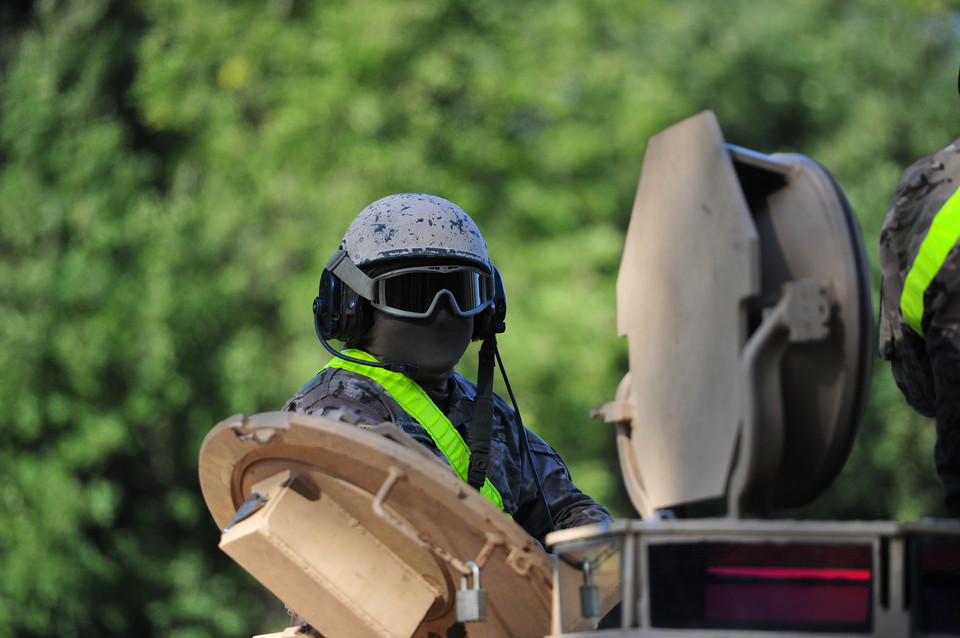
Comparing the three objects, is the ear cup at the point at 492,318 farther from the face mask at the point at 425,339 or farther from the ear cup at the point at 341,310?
the ear cup at the point at 341,310

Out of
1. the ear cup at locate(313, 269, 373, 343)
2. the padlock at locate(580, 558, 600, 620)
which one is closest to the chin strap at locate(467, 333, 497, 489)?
the ear cup at locate(313, 269, 373, 343)

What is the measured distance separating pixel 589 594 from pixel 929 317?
1113 mm

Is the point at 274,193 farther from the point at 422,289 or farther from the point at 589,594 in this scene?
the point at 589,594

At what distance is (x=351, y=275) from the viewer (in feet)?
14.0

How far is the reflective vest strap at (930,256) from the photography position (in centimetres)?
311

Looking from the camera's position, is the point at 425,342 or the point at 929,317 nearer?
the point at 929,317

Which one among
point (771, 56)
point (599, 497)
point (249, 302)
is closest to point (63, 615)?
point (249, 302)

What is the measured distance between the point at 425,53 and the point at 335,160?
2.36 m

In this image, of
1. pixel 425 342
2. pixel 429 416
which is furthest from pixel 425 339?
pixel 429 416

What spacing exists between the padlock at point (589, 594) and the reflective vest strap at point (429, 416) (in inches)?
47.1

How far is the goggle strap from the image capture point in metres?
4.19

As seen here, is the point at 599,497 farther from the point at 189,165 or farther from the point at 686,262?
the point at 686,262

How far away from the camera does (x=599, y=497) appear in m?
16.8

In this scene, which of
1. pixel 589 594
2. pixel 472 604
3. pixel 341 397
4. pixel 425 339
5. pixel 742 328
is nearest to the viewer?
pixel 742 328
